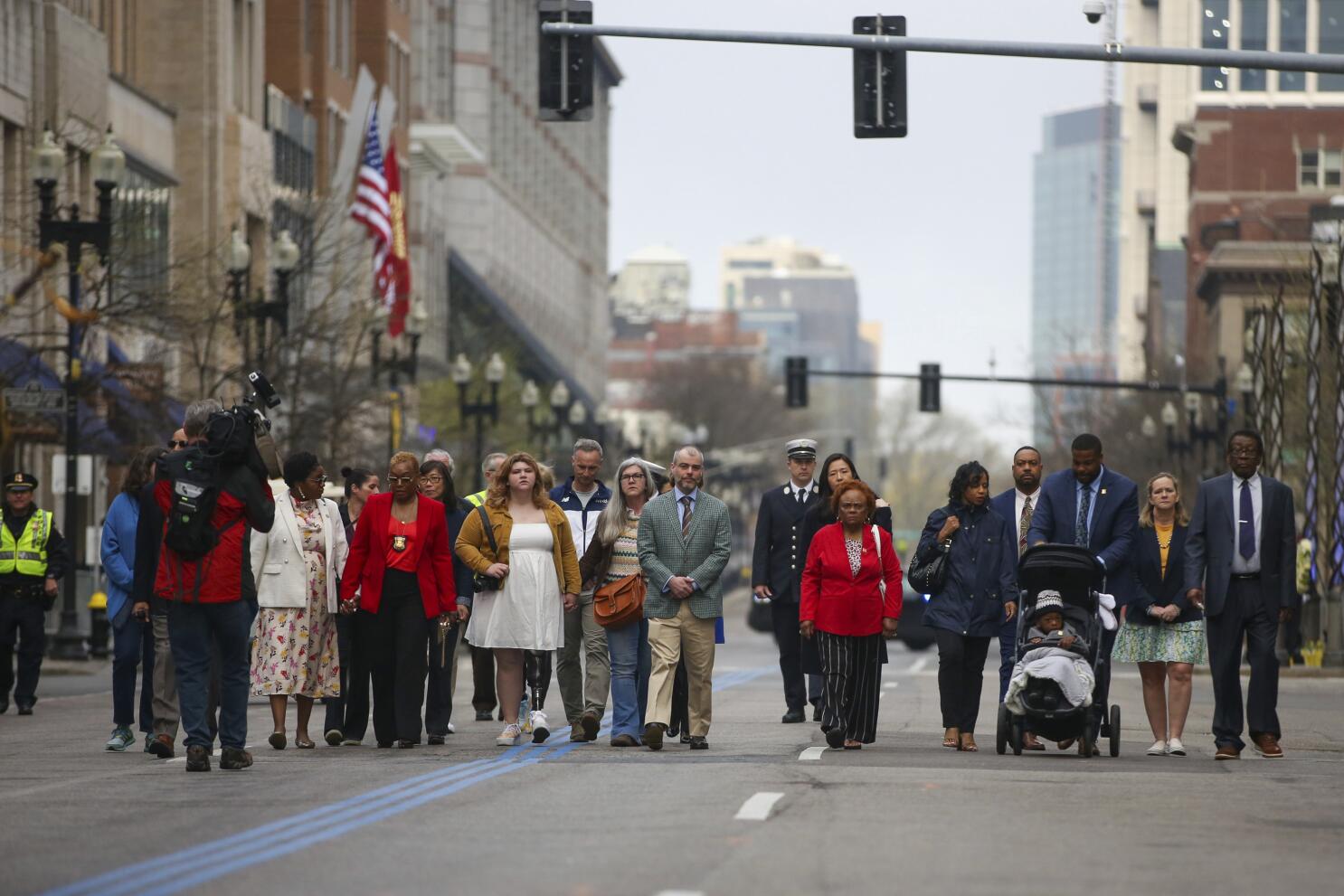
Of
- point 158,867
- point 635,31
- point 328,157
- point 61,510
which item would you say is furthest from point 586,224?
point 158,867

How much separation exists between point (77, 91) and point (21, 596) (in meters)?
25.3

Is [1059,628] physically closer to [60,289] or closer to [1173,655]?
[1173,655]

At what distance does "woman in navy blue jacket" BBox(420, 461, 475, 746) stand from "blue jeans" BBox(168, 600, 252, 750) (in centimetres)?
225

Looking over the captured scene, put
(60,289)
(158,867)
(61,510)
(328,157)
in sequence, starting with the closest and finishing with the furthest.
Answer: (158,867) < (60,289) < (61,510) < (328,157)

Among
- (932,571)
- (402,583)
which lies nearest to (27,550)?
(402,583)

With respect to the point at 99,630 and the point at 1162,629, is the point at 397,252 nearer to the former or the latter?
the point at 99,630

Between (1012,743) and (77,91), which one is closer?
(1012,743)

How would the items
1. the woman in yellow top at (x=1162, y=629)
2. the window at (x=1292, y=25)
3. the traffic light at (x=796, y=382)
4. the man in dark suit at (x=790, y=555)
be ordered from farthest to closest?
the window at (x=1292, y=25) → the traffic light at (x=796, y=382) → the man in dark suit at (x=790, y=555) → the woman in yellow top at (x=1162, y=629)

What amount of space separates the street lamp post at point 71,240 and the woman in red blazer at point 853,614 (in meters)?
13.8

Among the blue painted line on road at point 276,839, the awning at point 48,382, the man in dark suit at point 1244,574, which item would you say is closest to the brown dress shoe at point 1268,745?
the man in dark suit at point 1244,574

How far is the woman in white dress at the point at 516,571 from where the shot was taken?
1816 centimetres

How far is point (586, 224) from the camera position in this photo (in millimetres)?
134500

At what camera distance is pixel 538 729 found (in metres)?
18.3

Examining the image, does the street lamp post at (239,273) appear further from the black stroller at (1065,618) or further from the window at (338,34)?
the window at (338,34)
